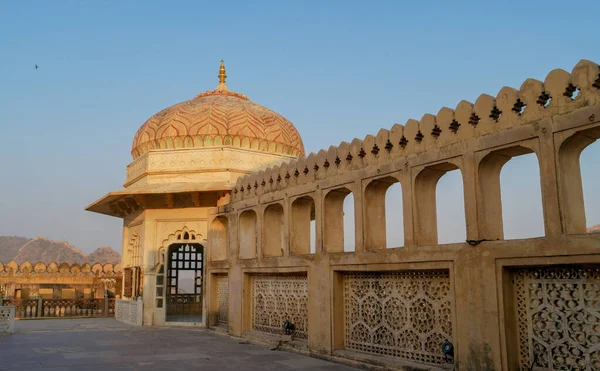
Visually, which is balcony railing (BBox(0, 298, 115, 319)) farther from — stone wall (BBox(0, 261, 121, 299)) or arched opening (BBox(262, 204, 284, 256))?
arched opening (BBox(262, 204, 284, 256))

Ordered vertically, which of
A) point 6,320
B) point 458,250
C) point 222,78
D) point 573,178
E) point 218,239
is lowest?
point 6,320

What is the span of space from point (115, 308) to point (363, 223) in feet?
38.7

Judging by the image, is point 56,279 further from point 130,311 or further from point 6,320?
point 6,320

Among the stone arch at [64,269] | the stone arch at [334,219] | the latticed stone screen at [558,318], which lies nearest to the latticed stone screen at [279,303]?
the stone arch at [334,219]

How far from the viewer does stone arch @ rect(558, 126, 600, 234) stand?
6352mm

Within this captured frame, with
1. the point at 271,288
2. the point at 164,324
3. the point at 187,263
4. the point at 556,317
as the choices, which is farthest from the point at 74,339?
the point at 556,317

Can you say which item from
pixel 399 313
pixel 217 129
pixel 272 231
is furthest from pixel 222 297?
pixel 399 313

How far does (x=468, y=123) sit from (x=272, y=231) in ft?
19.8

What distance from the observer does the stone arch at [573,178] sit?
6.35m

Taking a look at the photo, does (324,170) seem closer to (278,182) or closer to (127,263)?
(278,182)

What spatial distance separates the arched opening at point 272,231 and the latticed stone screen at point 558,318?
20.8 feet

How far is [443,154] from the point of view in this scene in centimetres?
794

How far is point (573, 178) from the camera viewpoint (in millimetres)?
6648

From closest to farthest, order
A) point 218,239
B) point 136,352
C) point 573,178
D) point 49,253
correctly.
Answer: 1. point 573,178
2. point 136,352
3. point 218,239
4. point 49,253
